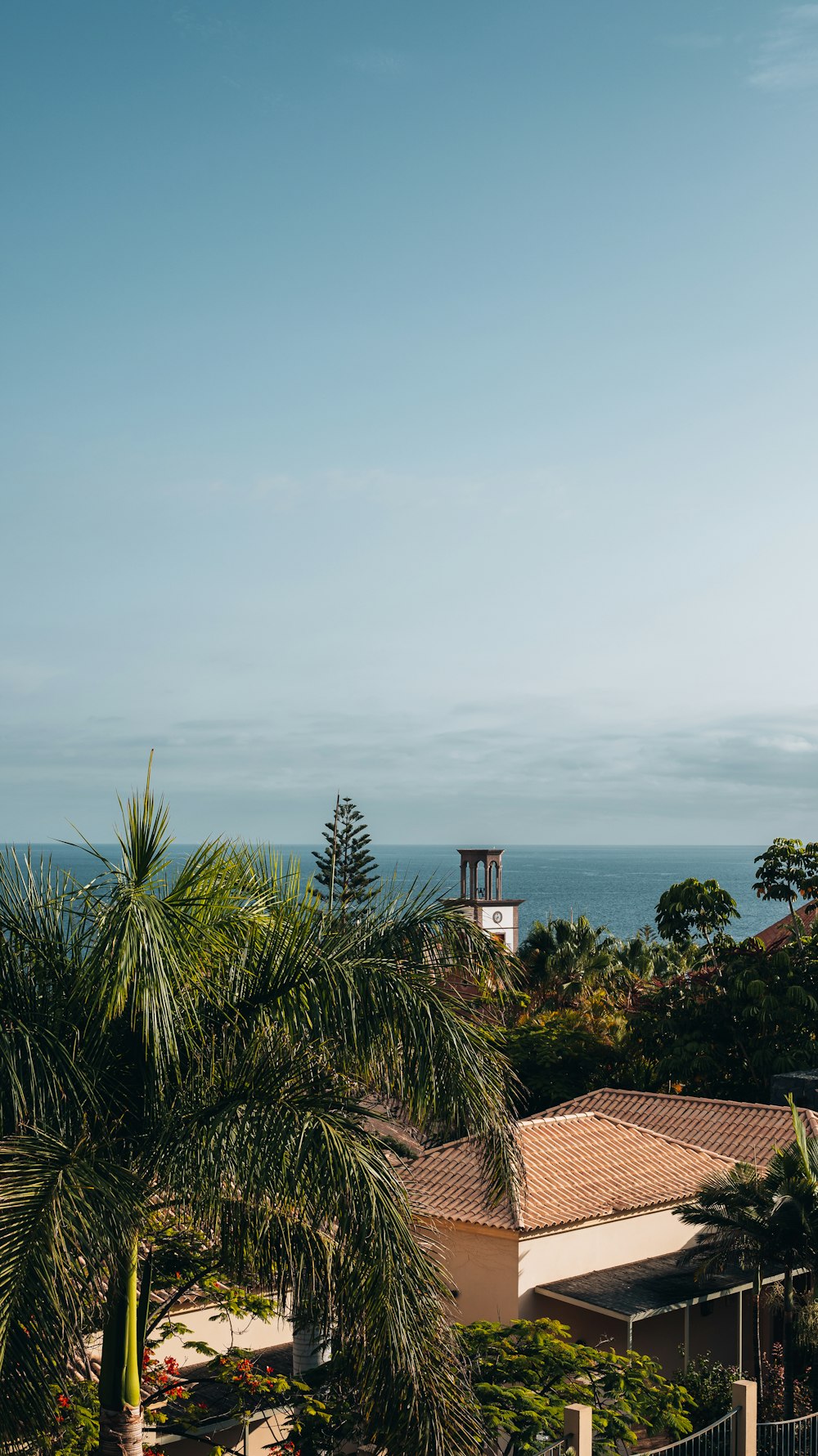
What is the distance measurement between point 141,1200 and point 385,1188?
1.55m

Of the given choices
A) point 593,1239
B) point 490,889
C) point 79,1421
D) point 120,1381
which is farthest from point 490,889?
point 120,1381

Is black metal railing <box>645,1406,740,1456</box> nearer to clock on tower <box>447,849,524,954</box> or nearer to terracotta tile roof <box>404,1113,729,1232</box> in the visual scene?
terracotta tile roof <box>404,1113,729,1232</box>

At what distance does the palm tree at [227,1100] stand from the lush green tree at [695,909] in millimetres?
30660

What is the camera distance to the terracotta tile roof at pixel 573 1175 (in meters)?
19.7

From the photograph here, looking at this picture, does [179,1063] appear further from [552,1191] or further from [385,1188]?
[552,1191]

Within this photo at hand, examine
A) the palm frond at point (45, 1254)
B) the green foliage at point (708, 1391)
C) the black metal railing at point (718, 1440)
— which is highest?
the palm frond at point (45, 1254)

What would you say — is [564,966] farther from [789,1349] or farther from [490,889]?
[789,1349]

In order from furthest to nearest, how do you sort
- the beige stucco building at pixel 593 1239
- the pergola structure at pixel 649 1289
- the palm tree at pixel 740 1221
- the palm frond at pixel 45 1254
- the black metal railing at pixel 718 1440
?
the beige stucco building at pixel 593 1239
the pergola structure at pixel 649 1289
the palm tree at pixel 740 1221
the black metal railing at pixel 718 1440
the palm frond at pixel 45 1254

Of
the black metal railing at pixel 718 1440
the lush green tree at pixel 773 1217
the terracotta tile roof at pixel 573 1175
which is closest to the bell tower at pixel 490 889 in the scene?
the terracotta tile roof at pixel 573 1175

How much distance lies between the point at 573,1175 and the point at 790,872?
64.0ft

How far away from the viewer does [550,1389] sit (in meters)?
11.9

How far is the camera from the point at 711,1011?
35.8 meters

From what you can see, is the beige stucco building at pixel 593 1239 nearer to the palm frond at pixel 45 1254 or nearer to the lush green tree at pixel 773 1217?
the lush green tree at pixel 773 1217

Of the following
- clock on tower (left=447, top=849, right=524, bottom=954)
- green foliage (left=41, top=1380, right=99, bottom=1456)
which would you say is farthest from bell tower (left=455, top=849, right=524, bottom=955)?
green foliage (left=41, top=1380, right=99, bottom=1456)
